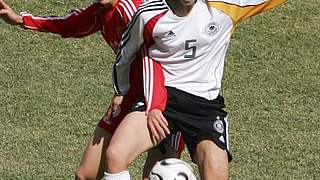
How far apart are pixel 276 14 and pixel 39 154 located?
Result: 370cm

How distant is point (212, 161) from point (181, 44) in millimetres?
738

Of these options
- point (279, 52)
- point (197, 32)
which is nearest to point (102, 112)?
point (279, 52)

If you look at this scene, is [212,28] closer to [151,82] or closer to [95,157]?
[151,82]

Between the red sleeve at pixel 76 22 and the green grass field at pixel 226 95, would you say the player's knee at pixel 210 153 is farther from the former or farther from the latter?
the green grass field at pixel 226 95

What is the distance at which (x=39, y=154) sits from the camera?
8.84 metres

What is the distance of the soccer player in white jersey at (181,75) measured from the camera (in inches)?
271

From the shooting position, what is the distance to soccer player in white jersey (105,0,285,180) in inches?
271

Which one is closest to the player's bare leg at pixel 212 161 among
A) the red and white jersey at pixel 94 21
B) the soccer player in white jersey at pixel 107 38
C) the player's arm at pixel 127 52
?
the soccer player in white jersey at pixel 107 38

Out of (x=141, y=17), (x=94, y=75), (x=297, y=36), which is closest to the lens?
(x=141, y=17)

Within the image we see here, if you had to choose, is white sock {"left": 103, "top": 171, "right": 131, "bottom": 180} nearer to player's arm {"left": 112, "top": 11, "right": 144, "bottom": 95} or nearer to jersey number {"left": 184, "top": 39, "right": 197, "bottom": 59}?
player's arm {"left": 112, "top": 11, "right": 144, "bottom": 95}

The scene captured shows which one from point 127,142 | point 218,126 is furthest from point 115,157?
point 218,126

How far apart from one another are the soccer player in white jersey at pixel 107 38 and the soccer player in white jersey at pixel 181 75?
212mm

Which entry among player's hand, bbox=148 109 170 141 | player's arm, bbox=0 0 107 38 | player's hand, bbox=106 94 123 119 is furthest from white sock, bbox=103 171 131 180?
player's arm, bbox=0 0 107 38

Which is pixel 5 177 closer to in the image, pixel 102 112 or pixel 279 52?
pixel 102 112
